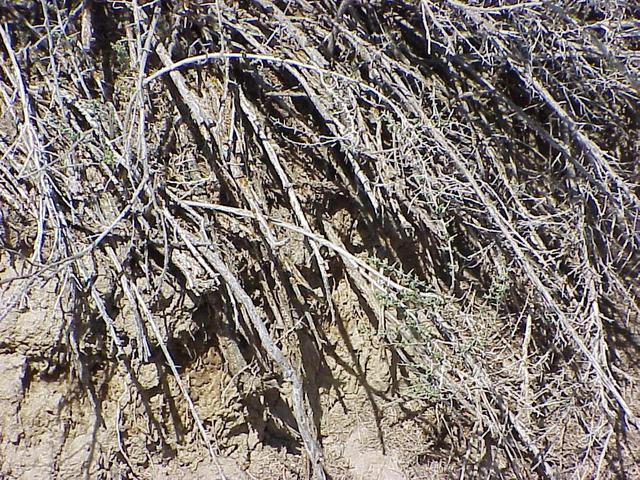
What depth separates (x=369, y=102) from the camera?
2492mm

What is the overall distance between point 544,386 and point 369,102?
4.78 feet

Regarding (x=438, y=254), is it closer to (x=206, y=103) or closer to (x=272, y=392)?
(x=272, y=392)

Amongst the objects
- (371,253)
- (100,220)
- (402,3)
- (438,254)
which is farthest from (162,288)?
(402,3)

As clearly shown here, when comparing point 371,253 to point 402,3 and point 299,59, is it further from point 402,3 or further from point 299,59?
point 402,3

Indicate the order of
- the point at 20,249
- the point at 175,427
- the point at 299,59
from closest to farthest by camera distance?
the point at 20,249 → the point at 175,427 → the point at 299,59

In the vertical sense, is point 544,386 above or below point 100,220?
below

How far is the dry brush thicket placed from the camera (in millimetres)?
2303

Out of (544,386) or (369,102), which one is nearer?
(369,102)

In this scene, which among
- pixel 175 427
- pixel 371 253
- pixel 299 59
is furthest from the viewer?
pixel 371 253

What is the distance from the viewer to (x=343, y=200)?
2.77 meters

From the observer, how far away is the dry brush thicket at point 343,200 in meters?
2.30

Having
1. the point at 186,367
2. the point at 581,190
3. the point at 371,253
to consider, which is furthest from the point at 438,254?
the point at 186,367

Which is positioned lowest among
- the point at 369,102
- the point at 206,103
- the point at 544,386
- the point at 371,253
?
the point at 544,386

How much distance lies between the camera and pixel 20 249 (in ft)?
7.48
